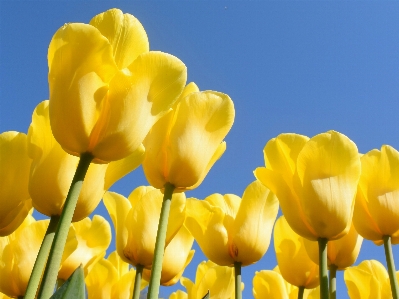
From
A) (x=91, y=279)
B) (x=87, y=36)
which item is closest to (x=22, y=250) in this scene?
(x=91, y=279)

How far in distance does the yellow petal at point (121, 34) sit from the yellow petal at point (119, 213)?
2.24 ft

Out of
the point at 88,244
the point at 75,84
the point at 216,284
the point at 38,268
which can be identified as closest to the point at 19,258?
the point at 88,244

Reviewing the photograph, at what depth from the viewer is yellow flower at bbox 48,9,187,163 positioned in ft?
3.23

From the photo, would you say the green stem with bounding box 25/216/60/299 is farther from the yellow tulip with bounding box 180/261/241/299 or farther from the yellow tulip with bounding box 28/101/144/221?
the yellow tulip with bounding box 180/261/241/299

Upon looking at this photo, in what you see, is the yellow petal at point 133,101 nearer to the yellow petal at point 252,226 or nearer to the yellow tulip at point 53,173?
the yellow tulip at point 53,173

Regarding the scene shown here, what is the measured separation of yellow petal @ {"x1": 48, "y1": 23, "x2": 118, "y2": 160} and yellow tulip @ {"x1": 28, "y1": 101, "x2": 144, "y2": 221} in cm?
13

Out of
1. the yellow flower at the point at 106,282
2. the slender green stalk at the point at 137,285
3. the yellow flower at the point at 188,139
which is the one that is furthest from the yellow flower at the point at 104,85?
the yellow flower at the point at 106,282

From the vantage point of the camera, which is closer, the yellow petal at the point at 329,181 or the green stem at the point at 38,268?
the green stem at the point at 38,268

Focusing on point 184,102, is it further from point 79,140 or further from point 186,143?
point 79,140

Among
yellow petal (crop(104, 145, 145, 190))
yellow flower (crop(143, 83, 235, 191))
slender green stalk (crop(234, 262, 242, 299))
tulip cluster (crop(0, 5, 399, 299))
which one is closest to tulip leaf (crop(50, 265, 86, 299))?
tulip cluster (crop(0, 5, 399, 299))

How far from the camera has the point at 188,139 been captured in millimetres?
1326

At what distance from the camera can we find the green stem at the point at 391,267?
1.30 meters

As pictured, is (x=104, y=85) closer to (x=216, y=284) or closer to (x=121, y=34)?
(x=121, y=34)

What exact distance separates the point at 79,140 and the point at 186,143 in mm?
396
